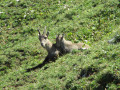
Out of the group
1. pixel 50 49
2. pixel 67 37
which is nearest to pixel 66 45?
pixel 50 49

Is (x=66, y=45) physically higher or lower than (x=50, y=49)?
higher

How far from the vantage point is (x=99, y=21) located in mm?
12883

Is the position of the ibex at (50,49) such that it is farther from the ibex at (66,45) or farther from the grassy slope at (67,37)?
the grassy slope at (67,37)

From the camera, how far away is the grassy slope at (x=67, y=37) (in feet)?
23.4

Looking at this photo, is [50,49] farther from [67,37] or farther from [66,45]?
[67,37]

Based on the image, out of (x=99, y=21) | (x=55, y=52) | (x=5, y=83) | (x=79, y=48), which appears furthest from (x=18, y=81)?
(x=99, y=21)

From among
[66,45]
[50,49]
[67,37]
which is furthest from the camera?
[67,37]

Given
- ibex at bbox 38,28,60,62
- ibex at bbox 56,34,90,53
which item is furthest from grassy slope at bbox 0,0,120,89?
ibex at bbox 38,28,60,62

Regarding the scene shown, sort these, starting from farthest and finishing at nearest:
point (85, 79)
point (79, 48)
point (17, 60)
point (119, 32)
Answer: point (17, 60) → point (79, 48) → point (119, 32) → point (85, 79)

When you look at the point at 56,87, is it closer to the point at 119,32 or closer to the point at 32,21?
the point at 119,32

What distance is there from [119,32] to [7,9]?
10.9m

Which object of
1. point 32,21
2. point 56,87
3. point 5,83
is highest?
point 32,21

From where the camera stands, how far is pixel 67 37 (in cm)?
1242

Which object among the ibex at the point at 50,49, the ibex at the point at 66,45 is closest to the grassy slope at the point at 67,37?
the ibex at the point at 66,45
